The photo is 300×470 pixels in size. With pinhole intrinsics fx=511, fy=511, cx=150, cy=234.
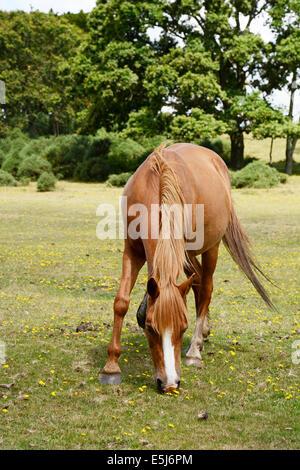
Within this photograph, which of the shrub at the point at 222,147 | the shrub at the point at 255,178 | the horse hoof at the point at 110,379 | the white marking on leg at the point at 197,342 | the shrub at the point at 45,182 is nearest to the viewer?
the horse hoof at the point at 110,379

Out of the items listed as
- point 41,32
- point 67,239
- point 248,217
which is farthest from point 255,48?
point 41,32

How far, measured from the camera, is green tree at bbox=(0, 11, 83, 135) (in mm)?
47531

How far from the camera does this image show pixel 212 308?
8.92m

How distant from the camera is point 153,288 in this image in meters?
4.62

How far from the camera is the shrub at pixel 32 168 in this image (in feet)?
112

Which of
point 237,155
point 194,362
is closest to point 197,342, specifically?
point 194,362

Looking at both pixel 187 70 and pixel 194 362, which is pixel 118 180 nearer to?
pixel 187 70

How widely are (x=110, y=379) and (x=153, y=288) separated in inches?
55.8

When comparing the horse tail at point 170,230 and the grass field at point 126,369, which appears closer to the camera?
the grass field at point 126,369

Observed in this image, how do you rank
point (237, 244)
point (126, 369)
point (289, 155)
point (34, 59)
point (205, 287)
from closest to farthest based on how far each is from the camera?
point (126, 369)
point (205, 287)
point (237, 244)
point (289, 155)
point (34, 59)

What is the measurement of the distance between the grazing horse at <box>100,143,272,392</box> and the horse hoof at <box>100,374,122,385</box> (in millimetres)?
10

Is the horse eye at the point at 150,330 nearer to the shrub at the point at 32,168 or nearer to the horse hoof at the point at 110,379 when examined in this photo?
the horse hoof at the point at 110,379

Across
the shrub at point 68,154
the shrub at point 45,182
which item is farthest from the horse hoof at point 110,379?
the shrub at point 68,154

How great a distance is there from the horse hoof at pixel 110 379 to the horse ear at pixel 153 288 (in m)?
1.32
